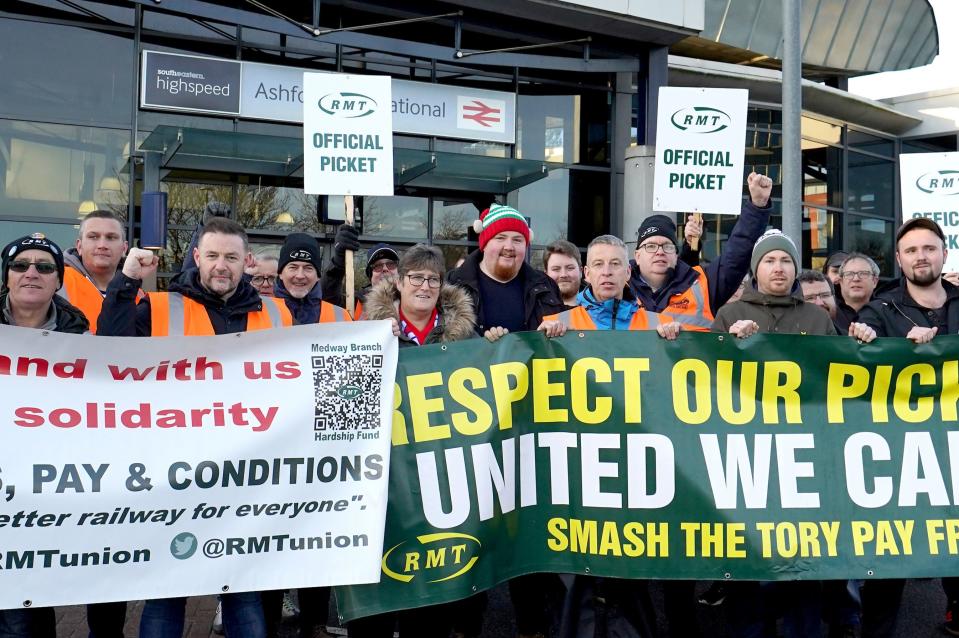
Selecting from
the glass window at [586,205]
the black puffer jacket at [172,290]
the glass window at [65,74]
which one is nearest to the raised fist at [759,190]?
the black puffer jacket at [172,290]

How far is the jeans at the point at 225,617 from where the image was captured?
11.8 feet

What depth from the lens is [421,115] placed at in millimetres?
12898

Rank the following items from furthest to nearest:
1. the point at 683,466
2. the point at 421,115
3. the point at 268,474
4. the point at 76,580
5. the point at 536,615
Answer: the point at 421,115
the point at 536,615
the point at 683,466
the point at 268,474
the point at 76,580

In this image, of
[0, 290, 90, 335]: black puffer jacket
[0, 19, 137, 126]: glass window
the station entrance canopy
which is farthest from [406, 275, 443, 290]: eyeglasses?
[0, 19, 137, 126]: glass window

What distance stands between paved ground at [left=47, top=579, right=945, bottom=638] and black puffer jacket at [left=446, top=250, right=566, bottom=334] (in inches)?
73.2

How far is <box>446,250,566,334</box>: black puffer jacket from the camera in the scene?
4723mm

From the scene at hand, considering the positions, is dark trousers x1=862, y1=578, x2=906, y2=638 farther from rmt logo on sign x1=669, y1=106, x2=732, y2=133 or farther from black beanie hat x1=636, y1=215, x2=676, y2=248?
rmt logo on sign x1=669, y1=106, x2=732, y2=133

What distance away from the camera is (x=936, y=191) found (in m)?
6.21

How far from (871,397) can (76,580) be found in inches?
136

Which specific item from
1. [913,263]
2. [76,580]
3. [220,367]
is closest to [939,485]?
[913,263]

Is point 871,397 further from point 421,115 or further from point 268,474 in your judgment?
point 421,115

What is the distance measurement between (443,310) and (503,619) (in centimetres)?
223

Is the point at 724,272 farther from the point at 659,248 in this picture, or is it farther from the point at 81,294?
the point at 81,294

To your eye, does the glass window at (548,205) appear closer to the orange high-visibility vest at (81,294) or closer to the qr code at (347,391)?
the orange high-visibility vest at (81,294)
